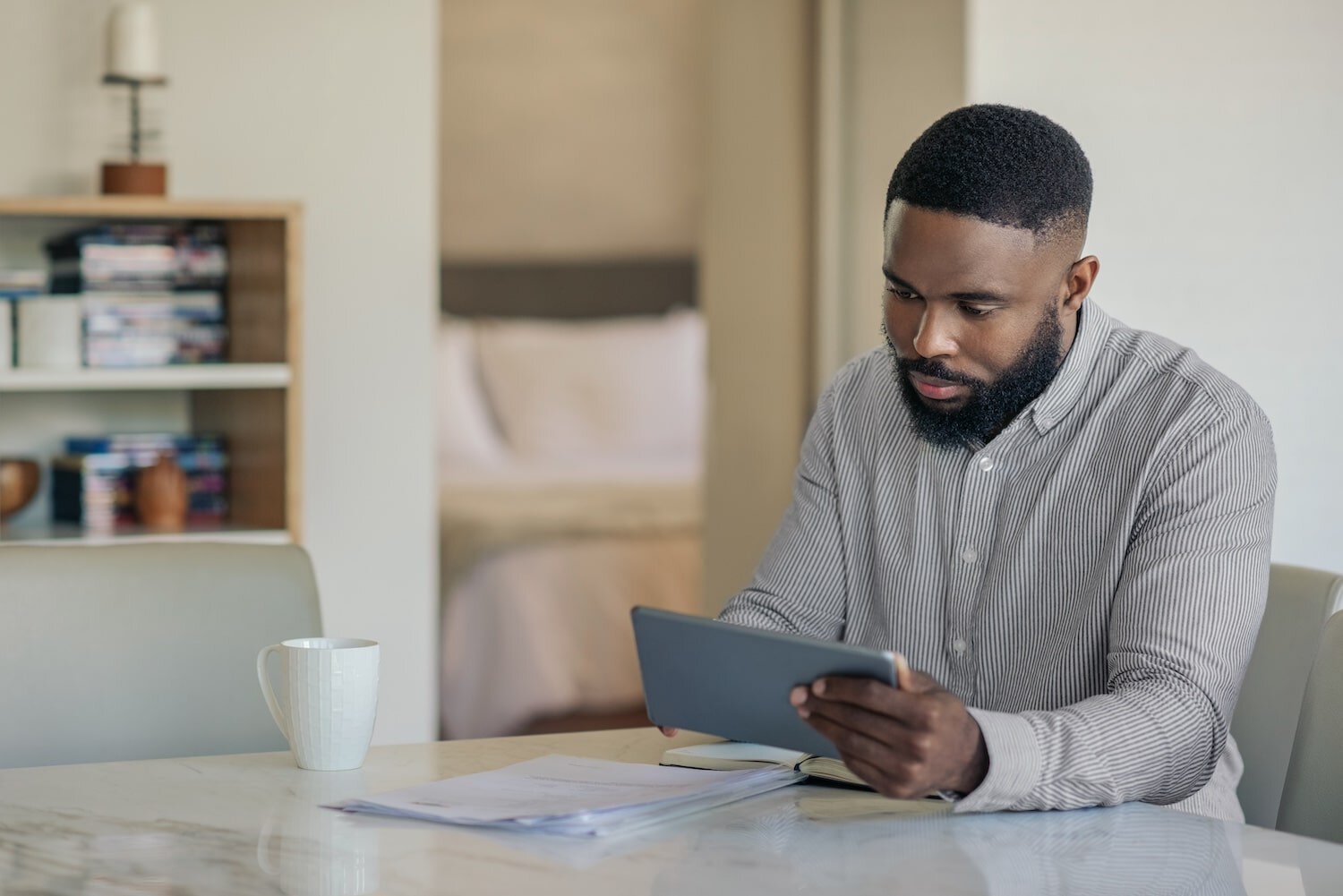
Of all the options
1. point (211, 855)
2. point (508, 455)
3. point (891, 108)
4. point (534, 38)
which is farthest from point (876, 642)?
point (534, 38)

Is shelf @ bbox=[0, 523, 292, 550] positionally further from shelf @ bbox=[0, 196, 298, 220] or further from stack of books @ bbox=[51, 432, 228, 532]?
shelf @ bbox=[0, 196, 298, 220]

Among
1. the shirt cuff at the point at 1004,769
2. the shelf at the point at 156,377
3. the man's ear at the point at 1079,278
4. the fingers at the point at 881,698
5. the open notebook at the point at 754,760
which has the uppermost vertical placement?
the man's ear at the point at 1079,278

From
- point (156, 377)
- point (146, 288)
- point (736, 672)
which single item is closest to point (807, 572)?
point (736, 672)

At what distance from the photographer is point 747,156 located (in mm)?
3018

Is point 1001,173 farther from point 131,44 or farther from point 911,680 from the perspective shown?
point 131,44

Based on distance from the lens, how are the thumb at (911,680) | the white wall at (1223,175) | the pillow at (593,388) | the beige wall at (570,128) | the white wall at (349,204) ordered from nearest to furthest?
the thumb at (911,680) < the white wall at (1223,175) < the white wall at (349,204) < the pillow at (593,388) < the beige wall at (570,128)

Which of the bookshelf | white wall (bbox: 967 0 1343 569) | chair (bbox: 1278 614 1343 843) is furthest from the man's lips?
the bookshelf

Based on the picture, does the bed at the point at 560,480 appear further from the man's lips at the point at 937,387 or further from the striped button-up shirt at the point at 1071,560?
the man's lips at the point at 937,387

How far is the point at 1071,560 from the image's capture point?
4.79 ft

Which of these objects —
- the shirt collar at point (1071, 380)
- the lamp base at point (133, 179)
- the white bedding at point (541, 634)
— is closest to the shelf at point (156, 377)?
the lamp base at point (133, 179)

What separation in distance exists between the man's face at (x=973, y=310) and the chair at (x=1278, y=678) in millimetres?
325

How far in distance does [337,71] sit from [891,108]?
0.99m

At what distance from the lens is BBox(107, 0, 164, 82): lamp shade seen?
8.10 feet

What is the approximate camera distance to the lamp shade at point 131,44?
97.2 inches
